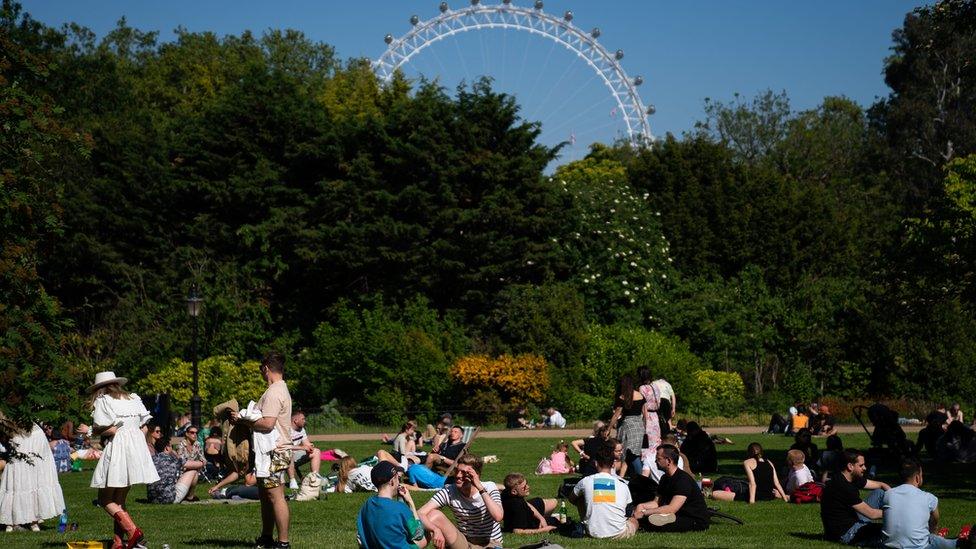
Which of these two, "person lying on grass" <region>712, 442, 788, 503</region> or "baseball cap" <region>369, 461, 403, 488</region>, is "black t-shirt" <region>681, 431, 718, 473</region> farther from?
"baseball cap" <region>369, 461, 403, 488</region>

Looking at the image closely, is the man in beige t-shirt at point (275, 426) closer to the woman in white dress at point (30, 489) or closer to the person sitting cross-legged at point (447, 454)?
the woman in white dress at point (30, 489)

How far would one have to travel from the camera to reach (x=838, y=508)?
14594 millimetres

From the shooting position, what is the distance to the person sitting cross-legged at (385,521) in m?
10.5

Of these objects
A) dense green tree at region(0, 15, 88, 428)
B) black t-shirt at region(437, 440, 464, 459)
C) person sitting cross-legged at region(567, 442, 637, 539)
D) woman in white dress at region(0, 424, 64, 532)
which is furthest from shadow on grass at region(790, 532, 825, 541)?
woman in white dress at region(0, 424, 64, 532)

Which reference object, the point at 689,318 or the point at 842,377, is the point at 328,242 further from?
the point at 842,377

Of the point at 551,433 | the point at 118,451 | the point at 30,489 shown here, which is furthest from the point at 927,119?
the point at 118,451

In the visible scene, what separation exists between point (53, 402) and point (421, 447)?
53.6 feet

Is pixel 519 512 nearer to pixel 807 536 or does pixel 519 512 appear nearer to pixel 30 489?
pixel 807 536

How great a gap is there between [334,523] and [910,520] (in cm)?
662

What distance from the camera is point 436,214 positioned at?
47156 millimetres

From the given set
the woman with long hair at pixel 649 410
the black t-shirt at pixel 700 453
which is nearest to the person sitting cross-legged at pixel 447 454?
the woman with long hair at pixel 649 410

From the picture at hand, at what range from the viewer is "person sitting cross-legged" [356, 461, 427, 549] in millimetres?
10508

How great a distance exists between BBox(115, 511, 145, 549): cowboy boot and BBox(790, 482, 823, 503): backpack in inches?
374

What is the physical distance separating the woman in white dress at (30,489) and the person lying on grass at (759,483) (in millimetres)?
8893
